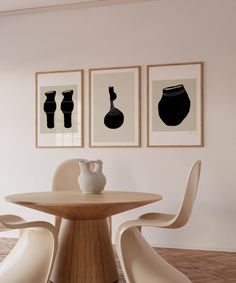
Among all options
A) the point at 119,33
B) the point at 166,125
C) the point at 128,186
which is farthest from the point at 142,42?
the point at 128,186

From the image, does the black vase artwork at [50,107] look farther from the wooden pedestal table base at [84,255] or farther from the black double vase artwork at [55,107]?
the wooden pedestal table base at [84,255]

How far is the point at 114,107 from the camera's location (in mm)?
5062

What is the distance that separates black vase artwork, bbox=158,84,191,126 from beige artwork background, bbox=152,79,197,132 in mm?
32

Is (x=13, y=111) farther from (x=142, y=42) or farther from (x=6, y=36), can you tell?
(x=142, y=42)

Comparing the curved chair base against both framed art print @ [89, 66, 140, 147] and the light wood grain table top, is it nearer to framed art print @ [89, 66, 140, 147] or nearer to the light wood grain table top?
the light wood grain table top

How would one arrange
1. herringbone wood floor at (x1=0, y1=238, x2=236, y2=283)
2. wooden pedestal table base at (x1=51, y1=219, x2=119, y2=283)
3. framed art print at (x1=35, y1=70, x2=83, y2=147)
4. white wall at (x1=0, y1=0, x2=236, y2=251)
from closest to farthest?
wooden pedestal table base at (x1=51, y1=219, x2=119, y2=283), herringbone wood floor at (x1=0, y1=238, x2=236, y2=283), white wall at (x1=0, y1=0, x2=236, y2=251), framed art print at (x1=35, y1=70, x2=83, y2=147)

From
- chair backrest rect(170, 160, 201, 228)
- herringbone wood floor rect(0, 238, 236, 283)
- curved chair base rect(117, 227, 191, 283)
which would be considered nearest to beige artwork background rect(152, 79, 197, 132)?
herringbone wood floor rect(0, 238, 236, 283)

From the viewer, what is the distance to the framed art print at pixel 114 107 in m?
5.00

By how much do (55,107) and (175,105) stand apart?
1394 millimetres

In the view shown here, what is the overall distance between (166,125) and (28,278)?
2.36 metres

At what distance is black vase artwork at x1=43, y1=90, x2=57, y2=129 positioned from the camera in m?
5.29

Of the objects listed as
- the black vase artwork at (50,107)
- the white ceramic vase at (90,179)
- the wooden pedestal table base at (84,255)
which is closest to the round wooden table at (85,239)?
the wooden pedestal table base at (84,255)

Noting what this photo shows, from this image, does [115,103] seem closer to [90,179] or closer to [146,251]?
[90,179]

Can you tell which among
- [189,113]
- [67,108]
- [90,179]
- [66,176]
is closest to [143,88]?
[189,113]
